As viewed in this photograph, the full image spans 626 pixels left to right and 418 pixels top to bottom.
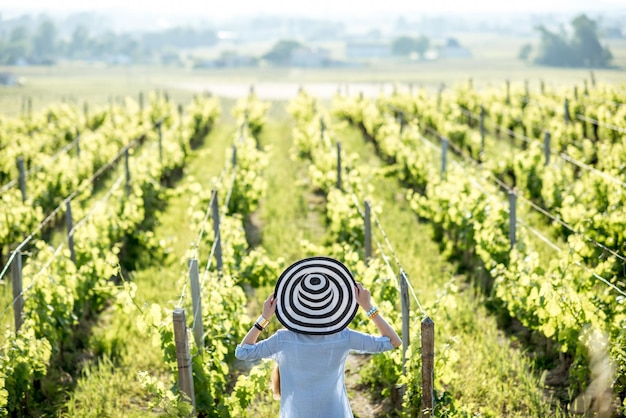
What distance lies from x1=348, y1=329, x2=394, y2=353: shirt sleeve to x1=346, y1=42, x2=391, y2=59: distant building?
16249 centimetres

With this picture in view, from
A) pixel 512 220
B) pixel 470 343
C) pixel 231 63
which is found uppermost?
pixel 512 220

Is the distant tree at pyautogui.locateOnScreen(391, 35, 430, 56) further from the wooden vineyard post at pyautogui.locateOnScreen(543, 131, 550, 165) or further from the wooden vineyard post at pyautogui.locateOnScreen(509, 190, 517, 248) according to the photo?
the wooden vineyard post at pyautogui.locateOnScreen(509, 190, 517, 248)

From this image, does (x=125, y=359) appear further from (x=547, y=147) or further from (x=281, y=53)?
(x=281, y=53)

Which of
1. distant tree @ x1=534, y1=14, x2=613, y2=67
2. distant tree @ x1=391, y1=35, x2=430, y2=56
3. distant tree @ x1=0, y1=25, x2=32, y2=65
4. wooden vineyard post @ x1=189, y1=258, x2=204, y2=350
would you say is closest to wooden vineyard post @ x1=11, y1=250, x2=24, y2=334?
wooden vineyard post @ x1=189, y1=258, x2=204, y2=350

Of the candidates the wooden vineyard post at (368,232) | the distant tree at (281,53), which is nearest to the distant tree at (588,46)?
the distant tree at (281,53)

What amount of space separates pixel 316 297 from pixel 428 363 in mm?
1151

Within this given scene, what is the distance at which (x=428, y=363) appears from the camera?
448 cm


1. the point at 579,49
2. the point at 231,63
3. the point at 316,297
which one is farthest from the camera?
the point at 231,63

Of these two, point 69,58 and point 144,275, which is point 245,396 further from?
point 69,58

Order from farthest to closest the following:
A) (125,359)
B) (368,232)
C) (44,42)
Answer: (44,42)
(368,232)
(125,359)

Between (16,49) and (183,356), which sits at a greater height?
(183,356)

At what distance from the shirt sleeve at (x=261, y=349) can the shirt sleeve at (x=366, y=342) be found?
0.35 metres

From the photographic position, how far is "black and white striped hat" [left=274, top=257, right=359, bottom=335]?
3617 mm

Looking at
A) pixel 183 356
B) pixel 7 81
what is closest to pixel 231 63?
pixel 7 81
